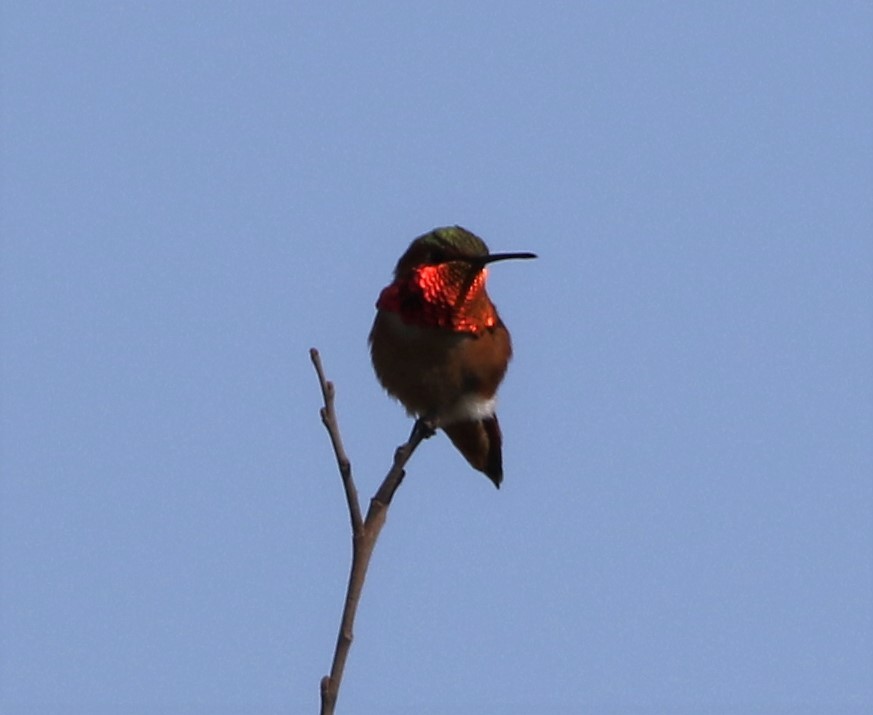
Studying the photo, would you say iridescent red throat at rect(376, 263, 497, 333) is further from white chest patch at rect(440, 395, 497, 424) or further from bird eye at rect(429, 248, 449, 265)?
white chest patch at rect(440, 395, 497, 424)

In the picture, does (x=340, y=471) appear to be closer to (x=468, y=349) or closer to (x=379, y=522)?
(x=379, y=522)

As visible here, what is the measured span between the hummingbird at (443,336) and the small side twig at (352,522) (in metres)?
2.24

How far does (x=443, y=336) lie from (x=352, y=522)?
309cm

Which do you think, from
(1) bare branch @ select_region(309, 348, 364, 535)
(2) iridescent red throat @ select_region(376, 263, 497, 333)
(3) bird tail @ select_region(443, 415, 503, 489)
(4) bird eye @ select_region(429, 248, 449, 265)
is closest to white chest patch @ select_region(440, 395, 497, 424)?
(3) bird tail @ select_region(443, 415, 503, 489)

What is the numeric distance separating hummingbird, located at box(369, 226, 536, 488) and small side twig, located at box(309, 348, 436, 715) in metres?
2.24

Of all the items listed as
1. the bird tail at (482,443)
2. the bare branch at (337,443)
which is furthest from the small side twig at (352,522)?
the bird tail at (482,443)

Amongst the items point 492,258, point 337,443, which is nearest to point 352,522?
point 337,443

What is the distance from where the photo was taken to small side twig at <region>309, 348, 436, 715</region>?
300 cm

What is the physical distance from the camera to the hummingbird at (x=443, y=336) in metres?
6.43

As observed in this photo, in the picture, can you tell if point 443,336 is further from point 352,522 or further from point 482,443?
point 352,522

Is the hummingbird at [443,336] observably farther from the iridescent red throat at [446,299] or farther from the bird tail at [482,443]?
the bird tail at [482,443]

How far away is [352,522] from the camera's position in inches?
133

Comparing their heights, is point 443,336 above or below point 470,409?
above

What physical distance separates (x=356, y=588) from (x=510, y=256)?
8.99 feet
